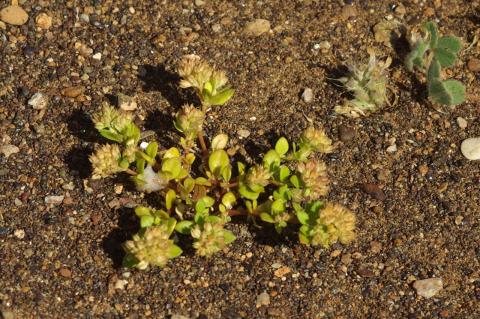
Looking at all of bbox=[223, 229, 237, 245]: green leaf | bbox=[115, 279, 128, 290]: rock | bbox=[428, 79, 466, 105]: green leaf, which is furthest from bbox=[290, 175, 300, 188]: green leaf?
bbox=[428, 79, 466, 105]: green leaf

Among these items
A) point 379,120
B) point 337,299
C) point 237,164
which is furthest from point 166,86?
point 337,299

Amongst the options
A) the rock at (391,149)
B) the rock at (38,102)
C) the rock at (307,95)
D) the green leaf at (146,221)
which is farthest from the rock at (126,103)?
the rock at (391,149)

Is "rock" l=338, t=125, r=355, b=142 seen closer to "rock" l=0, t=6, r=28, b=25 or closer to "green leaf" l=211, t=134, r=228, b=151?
"green leaf" l=211, t=134, r=228, b=151

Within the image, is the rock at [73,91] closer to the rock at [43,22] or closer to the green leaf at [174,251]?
the rock at [43,22]

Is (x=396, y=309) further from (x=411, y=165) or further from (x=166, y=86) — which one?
(x=166, y=86)

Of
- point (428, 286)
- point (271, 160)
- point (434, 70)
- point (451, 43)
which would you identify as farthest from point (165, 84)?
point (428, 286)

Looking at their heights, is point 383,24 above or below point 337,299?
above
